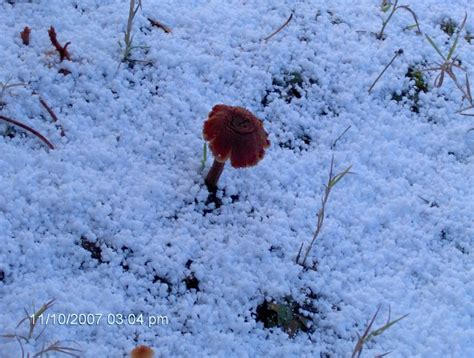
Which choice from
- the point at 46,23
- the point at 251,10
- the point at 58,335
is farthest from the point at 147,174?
the point at 251,10

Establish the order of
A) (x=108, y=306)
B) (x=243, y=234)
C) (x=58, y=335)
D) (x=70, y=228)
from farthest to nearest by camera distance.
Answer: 1. (x=243, y=234)
2. (x=70, y=228)
3. (x=108, y=306)
4. (x=58, y=335)

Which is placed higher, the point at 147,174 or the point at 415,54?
the point at 415,54

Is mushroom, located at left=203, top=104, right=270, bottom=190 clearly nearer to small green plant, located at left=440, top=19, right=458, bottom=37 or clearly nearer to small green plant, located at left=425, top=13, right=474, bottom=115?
small green plant, located at left=425, top=13, right=474, bottom=115

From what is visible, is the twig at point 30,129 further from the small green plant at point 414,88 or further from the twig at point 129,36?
the small green plant at point 414,88

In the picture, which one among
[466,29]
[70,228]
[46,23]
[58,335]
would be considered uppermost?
[466,29]

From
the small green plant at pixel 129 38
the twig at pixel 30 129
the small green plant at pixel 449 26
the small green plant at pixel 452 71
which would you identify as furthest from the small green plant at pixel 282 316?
the small green plant at pixel 449 26

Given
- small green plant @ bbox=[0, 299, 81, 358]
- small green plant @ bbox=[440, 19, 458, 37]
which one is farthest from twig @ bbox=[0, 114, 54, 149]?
small green plant @ bbox=[440, 19, 458, 37]

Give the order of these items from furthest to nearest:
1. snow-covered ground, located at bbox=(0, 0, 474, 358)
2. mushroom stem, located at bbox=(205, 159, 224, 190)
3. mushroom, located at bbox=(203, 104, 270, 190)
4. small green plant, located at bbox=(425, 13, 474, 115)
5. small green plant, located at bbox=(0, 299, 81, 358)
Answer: small green plant, located at bbox=(425, 13, 474, 115), mushroom stem, located at bbox=(205, 159, 224, 190), mushroom, located at bbox=(203, 104, 270, 190), snow-covered ground, located at bbox=(0, 0, 474, 358), small green plant, located at bbox=(0, 299, 81, 358)

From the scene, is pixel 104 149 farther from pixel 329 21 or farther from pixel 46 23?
pixel 329 21
